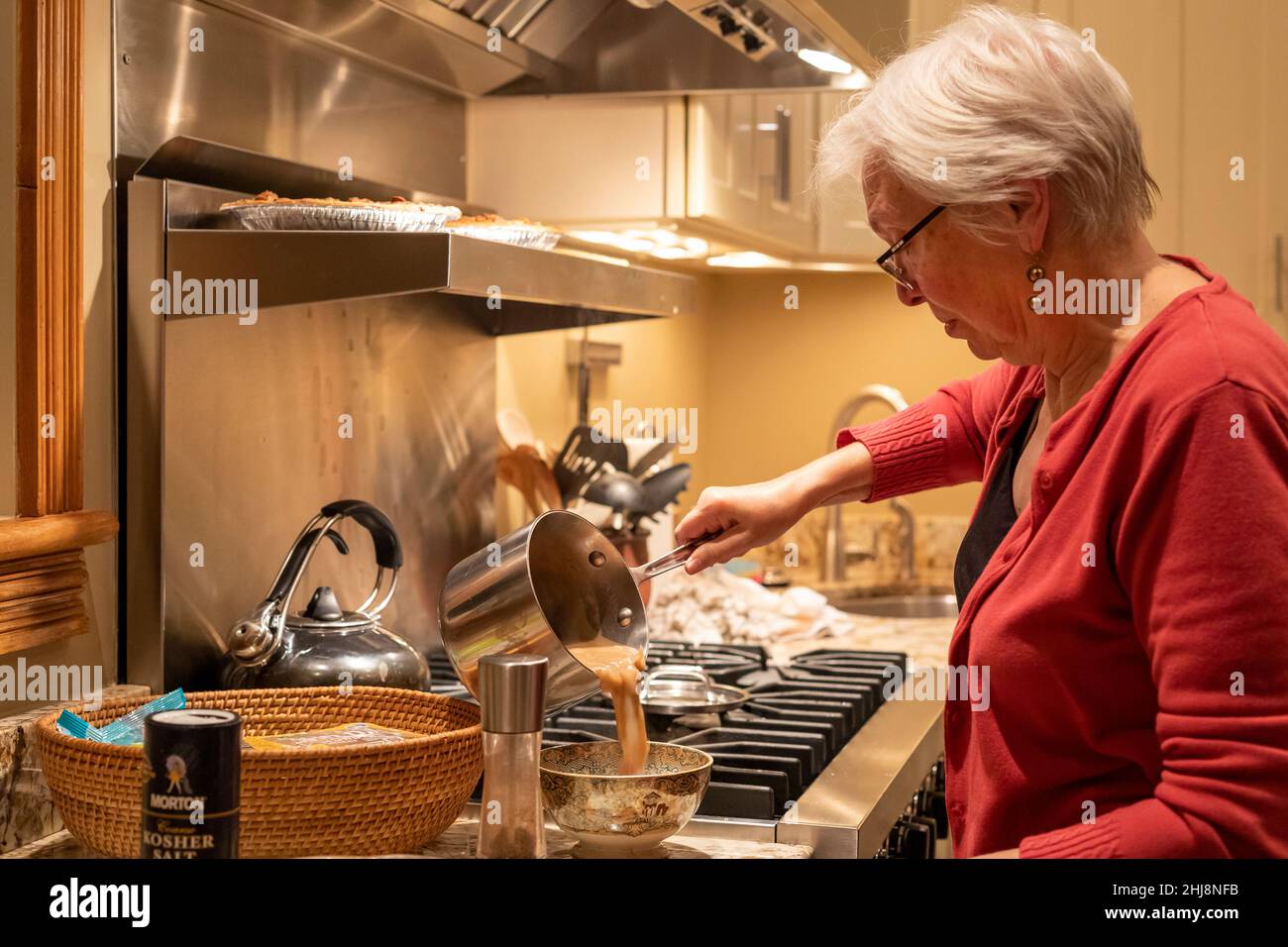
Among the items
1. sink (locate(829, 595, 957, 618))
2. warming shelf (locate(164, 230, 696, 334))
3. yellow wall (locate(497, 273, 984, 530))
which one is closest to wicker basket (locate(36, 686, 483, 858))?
warming shelf (locate(164, 230, 696, 334))

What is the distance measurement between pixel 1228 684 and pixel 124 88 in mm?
1190

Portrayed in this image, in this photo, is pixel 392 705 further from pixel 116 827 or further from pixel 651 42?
pixel 651 42

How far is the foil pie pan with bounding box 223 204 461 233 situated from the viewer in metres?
1.45

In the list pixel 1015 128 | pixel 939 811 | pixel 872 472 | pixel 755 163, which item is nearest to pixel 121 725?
pixel 872 472

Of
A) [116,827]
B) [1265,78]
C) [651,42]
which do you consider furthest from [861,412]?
[116,827]

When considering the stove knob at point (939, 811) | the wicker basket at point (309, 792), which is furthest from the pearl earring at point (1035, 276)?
the stove knob at point (939, 811)

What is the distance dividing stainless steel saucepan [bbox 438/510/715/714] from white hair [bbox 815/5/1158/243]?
474 mm

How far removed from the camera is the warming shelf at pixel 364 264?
1376 millimetres

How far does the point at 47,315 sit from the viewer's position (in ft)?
4.37

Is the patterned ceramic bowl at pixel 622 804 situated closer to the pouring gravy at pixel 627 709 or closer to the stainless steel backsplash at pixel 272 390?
the pouring gravy at pixel 627 709

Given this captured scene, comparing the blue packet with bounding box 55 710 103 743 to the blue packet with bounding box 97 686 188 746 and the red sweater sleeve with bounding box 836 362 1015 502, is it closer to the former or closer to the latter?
the blue packet with bounding box 97 686 188 746

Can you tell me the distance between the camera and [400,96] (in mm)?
2021

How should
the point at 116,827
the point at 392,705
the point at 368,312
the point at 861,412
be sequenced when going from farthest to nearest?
1. the point at 861,412
2. the point at 368,312
3. the point at 392,705
4. the point at 116,827

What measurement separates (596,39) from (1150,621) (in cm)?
157
